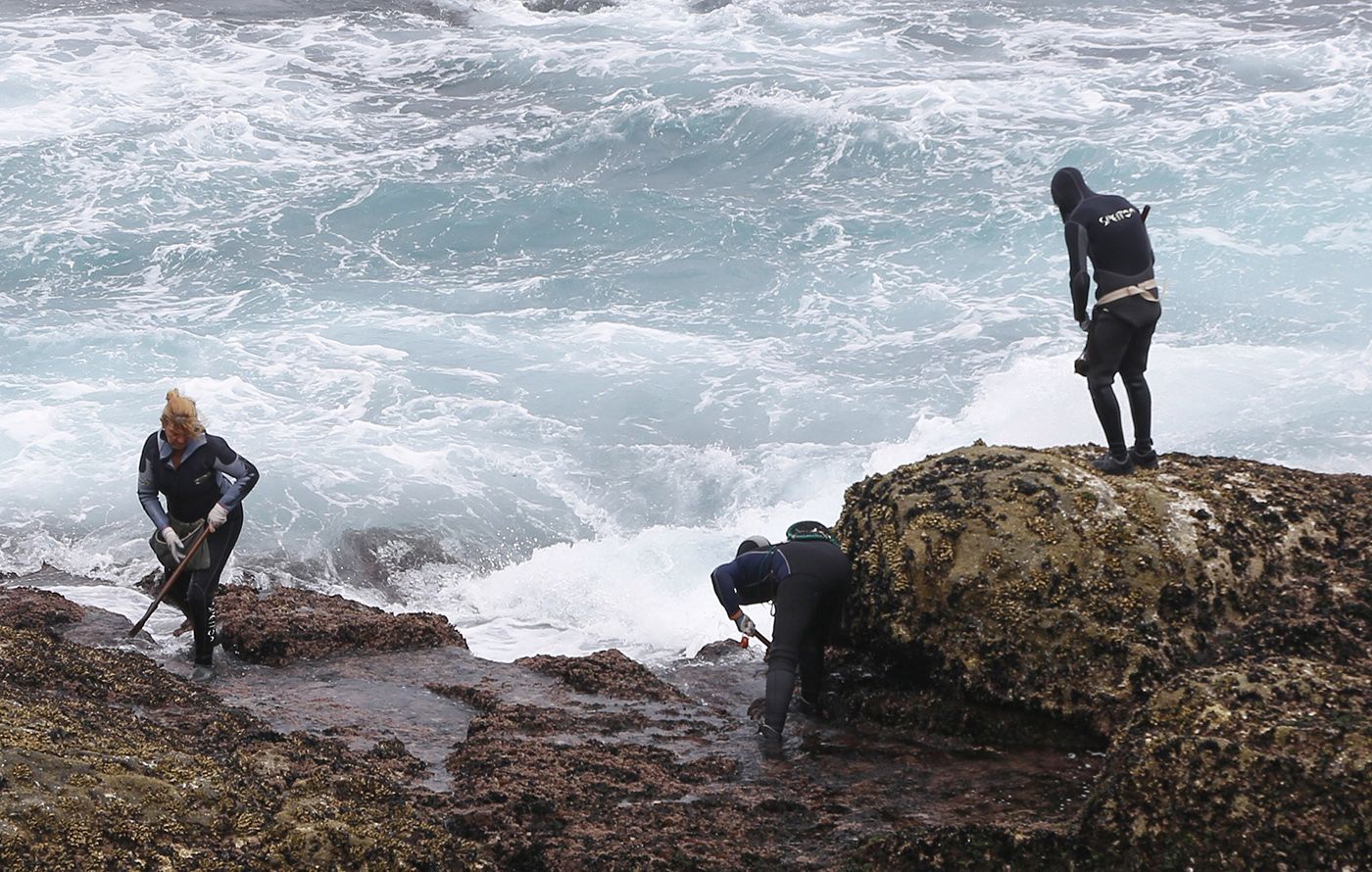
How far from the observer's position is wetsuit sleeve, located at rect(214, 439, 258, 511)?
838 cm

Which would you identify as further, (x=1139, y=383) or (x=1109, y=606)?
(x=1139, y=383)

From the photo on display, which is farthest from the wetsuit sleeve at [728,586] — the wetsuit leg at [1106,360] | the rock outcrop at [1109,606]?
the wetsuit leg at [1106,360]

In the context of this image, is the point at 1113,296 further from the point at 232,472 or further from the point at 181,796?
the point at 181,796

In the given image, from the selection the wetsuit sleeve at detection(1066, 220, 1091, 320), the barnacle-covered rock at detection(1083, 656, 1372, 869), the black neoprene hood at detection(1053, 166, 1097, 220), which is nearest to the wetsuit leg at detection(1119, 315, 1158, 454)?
the wetsuit sleeve at detection(1066, 220, 1091, 320)

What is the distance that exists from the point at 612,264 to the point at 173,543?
48.1 feet

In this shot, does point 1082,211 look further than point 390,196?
No

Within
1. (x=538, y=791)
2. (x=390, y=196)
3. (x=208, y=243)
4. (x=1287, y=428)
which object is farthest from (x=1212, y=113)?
(x=538, y=791)

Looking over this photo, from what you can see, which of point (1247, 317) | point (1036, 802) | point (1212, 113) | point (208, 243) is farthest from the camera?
point (1212, 113)

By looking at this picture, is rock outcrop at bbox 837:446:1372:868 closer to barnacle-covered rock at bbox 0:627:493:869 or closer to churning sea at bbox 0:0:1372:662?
barnacle-covered rock at bbox 0:627:493:869

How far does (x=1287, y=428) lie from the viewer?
1600cm

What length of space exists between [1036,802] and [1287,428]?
37.7 ft

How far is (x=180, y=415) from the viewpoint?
26.4ft

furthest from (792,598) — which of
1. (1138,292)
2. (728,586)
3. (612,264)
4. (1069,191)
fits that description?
(612,264)

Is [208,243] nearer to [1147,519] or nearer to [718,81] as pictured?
[718,81]
